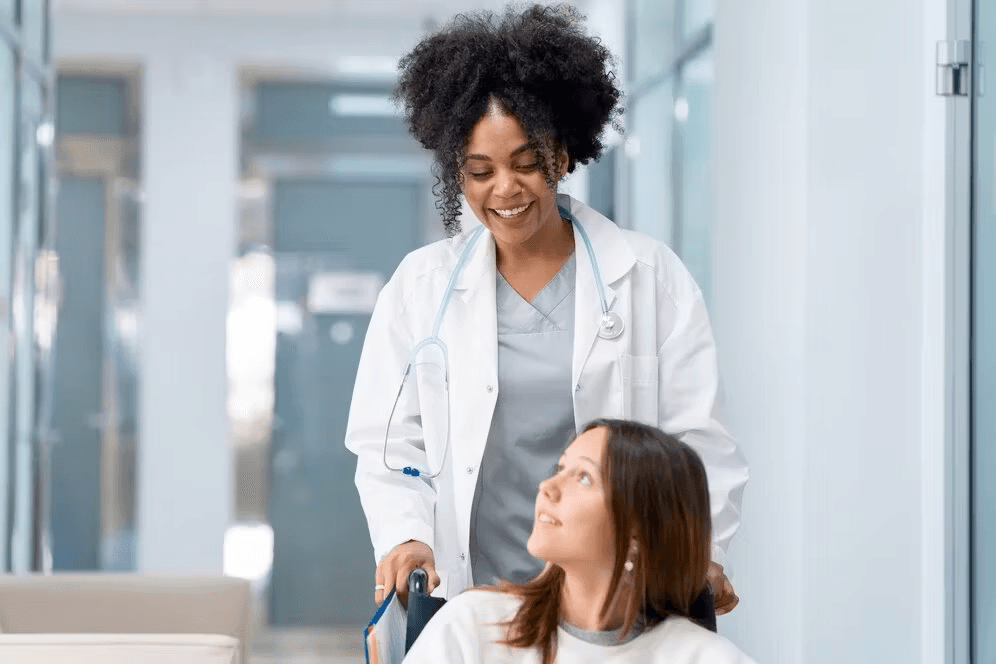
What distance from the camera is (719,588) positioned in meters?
1.45

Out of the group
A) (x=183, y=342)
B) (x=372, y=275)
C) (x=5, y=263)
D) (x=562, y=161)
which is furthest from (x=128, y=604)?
(x=372, y=275)

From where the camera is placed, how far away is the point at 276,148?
18.0 ft

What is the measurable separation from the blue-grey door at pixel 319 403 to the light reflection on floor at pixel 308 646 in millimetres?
52

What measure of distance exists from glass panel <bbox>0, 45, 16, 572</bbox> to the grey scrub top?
2368mm

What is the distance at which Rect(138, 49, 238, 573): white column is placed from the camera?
5.10 metres

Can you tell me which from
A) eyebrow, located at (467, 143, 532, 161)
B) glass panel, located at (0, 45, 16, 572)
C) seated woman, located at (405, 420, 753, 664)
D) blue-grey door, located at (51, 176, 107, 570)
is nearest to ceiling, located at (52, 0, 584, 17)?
blue-grey door, located at (51, 176, 107, 570)

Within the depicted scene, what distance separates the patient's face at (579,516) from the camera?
1318 mm

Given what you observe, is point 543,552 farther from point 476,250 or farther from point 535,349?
point 476,250

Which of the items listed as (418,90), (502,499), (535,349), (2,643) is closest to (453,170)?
(418,90)

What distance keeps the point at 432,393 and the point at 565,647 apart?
52 centimetres

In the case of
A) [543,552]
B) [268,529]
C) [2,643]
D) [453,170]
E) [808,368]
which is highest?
[453,170]

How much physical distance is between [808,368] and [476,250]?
3.20ft

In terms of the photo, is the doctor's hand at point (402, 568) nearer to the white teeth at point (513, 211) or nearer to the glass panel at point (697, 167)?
the white teeth at point (513, 211)

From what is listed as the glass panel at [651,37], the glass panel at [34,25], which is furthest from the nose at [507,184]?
the glass panel at [34,25]
